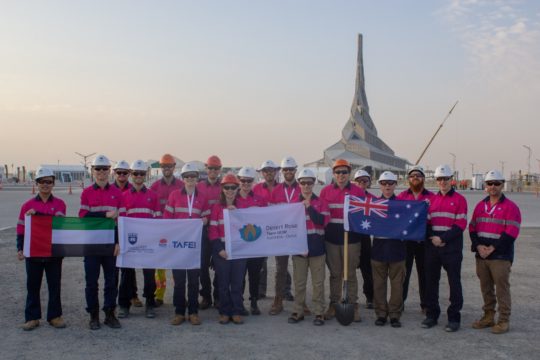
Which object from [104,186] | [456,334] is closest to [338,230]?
[456,334]

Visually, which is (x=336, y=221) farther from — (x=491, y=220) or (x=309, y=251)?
(x=491, y=220)

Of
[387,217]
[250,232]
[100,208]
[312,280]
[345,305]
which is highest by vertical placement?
[100,208]

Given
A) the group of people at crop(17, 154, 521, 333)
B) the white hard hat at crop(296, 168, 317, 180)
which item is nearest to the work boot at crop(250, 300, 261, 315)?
the group of people at crop(17, 154, 521, 333)

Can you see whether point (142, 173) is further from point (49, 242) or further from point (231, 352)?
point (231, 352)

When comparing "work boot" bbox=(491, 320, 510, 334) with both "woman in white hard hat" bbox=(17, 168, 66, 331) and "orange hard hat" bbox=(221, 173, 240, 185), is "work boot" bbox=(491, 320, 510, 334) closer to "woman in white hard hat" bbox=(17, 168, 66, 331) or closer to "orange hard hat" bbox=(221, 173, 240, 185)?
"orange hard hat" bbox=(221, 173, 240, 185)

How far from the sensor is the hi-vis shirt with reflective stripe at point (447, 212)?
681 cm

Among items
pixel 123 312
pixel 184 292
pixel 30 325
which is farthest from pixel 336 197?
pixel 30 325

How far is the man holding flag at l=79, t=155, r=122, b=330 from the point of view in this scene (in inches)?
266

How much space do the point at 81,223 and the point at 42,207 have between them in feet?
1.89

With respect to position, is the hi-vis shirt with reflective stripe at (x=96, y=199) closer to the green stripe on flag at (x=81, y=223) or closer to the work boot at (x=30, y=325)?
the green stripe on flag at (x=81, y=223)

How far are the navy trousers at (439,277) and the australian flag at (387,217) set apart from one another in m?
0.33

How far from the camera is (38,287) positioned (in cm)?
677

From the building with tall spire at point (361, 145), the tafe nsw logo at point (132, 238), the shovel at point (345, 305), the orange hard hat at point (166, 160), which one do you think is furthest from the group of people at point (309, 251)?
the building with tall spire at point (361, 145)

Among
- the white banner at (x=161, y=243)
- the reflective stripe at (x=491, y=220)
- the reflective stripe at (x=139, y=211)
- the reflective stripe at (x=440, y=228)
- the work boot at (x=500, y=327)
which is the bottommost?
the work boot at (x=500, y=327)
